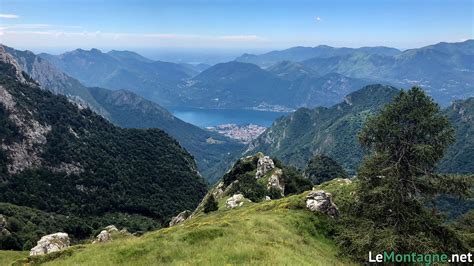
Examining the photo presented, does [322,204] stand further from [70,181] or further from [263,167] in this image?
[70,181]

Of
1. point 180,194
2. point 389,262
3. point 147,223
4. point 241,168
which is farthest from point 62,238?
point 180,194

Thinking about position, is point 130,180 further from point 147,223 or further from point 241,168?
point 241,168

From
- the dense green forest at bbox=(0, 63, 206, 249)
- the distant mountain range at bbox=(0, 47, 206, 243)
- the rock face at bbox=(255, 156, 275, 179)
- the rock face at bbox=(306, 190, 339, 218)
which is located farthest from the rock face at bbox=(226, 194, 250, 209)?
the dense green forest at bbox=(0, 63, 206, 249)

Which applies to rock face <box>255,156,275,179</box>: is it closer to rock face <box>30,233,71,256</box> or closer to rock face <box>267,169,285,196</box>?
rock face <box>267,169,285,196</box>

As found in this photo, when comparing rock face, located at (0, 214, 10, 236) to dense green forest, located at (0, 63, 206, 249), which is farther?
dense green forest, located at (0, 63, 206, 249)

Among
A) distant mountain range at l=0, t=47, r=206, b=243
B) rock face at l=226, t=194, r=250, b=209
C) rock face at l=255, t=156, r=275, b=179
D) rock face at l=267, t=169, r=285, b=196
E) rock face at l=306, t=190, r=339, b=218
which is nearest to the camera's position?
rock face at l=306, t=190, r=339, b=218


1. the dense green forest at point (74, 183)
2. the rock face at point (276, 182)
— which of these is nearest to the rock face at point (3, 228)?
the dense green forest at point (74, 183)
